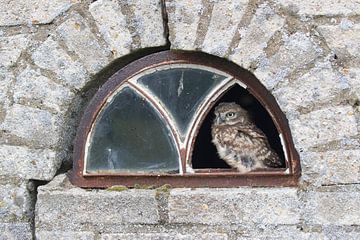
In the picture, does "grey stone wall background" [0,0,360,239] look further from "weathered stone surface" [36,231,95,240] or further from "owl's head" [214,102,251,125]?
"owl's head" [214,102,251,125]

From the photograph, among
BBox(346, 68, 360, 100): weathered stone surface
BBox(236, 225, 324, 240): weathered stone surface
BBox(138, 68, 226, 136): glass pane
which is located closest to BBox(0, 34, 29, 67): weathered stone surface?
BBox(138, 68, 226, 136): glass pane

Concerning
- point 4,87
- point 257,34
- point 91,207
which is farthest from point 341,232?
point 4,87

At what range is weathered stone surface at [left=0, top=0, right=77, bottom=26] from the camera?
3330 mm

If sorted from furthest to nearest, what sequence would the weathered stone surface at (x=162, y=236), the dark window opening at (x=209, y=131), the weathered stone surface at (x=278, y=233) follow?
the dark window opening at (x=209, y=131), the weathered stone surface at (x=162, y=236), the weathered stone surface at (x=278, y=233)

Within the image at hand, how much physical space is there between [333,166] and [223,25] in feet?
2.81

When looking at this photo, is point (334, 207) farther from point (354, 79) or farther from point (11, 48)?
point (11, 48)

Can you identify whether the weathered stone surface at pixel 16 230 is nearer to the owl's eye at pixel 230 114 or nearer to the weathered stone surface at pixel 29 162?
the weathered stone surface at pixel 29 162

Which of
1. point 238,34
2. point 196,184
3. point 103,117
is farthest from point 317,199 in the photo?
point 103,117

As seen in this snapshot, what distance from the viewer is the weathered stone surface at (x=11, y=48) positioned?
11.1ft

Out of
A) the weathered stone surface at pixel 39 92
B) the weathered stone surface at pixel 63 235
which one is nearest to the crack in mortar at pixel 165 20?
Answer: the weathered stone surface at pixel 39 92

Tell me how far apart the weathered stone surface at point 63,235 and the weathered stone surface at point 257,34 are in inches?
47.0

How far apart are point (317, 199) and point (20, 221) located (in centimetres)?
156

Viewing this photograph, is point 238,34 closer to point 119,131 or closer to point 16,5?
point 119,131

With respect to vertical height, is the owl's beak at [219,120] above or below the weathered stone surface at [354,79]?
below
